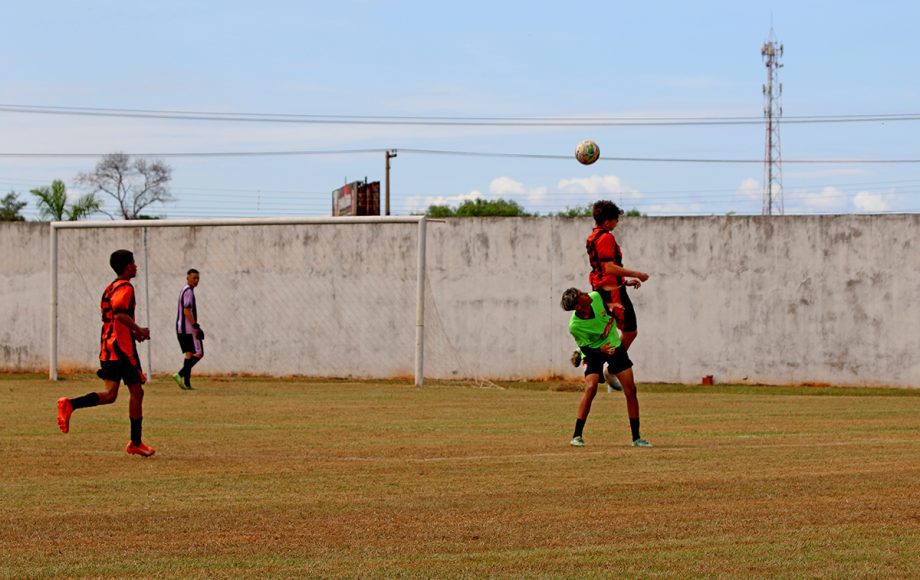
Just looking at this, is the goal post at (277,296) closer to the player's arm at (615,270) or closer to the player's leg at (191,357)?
the player's leg at (191,357)

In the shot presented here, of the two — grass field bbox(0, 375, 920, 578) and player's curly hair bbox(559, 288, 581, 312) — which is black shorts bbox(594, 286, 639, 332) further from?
grass field bbox(0, 375, 920, 578)

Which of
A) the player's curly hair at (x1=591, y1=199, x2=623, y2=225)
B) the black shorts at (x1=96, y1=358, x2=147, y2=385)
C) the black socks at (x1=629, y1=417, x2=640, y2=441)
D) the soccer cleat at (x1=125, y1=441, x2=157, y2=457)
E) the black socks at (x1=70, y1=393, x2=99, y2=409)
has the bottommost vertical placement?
the soccer cleat at (x1=125, y1=441, x2=157, y2=457)

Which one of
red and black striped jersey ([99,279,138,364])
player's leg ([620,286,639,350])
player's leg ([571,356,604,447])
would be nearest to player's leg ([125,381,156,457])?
red and black striped jersey ([99,279,138,364])

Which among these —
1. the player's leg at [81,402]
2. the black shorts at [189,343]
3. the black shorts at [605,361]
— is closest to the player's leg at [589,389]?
the black shorts at [605,361]

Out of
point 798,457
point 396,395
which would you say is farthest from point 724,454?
point 396,395

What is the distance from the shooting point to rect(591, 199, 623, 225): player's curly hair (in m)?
13.3

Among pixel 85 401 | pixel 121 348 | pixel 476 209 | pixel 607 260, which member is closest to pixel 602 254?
pixel 607 260

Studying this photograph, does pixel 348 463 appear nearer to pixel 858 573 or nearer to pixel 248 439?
pixel 248 439

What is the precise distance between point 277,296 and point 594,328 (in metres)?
17.7

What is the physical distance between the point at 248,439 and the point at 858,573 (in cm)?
825

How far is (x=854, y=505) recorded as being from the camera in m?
8.64

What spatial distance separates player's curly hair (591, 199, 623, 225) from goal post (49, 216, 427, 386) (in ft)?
50.5

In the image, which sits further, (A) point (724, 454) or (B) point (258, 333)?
(B) point (258, 333)

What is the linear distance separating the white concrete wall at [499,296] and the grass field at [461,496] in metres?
10.5
